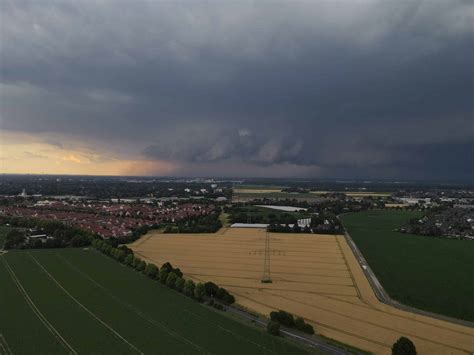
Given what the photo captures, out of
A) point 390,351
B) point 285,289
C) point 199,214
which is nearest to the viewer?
point 390,351

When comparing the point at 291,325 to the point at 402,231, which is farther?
the point at 402,231

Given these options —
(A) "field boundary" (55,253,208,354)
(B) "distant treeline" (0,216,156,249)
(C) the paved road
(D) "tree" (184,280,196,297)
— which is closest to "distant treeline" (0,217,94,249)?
(B) "distant treeline" (0,216,156,249)

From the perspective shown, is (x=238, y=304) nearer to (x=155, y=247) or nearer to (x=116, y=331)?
(x=116, y=331)

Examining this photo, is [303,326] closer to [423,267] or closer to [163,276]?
[163,276]

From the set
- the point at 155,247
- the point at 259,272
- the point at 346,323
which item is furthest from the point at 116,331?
the point at 155,247

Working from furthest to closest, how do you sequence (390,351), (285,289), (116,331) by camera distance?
(285,289) → (116,331) → (390,351)

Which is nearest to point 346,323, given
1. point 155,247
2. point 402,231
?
point 155,247
